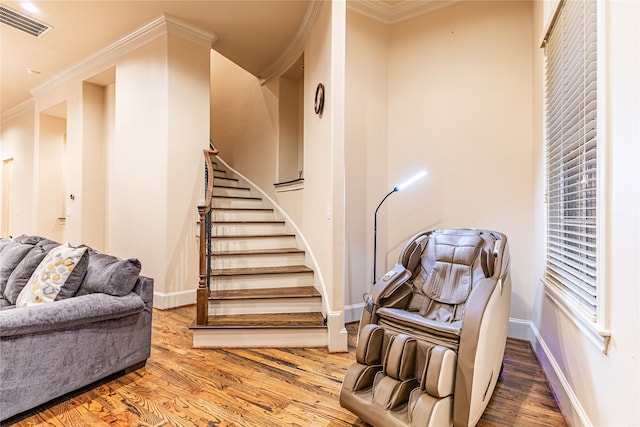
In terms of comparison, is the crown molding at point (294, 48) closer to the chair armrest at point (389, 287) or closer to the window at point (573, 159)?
the window at point (573, 159)

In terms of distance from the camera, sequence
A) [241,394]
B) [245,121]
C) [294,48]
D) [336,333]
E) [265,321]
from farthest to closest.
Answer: [245,121] < [294,48] < [265,321] < [336,333] < [241,394]

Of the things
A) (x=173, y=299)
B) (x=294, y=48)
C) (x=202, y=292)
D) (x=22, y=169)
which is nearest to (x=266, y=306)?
(x=202, y=292)

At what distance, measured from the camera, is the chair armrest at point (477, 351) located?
1507mm

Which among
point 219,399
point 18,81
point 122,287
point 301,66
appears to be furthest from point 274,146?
point 18,81

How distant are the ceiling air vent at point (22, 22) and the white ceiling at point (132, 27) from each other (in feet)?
0.24

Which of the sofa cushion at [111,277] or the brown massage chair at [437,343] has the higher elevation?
the sofa cushion at [111,277]

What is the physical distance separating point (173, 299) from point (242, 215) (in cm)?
131

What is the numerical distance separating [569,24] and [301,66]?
10.4 ft

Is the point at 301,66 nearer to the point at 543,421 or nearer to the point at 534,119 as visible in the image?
the point at 534,119

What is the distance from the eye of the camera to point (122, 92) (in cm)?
413

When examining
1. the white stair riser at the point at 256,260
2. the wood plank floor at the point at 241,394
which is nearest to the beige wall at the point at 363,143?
the white stair riser at the point at 256,260

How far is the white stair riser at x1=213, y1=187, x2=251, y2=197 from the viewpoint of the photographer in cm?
446

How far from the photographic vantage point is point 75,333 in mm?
1899

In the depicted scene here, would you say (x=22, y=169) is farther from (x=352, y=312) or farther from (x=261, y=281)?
(x=352, y=312)
